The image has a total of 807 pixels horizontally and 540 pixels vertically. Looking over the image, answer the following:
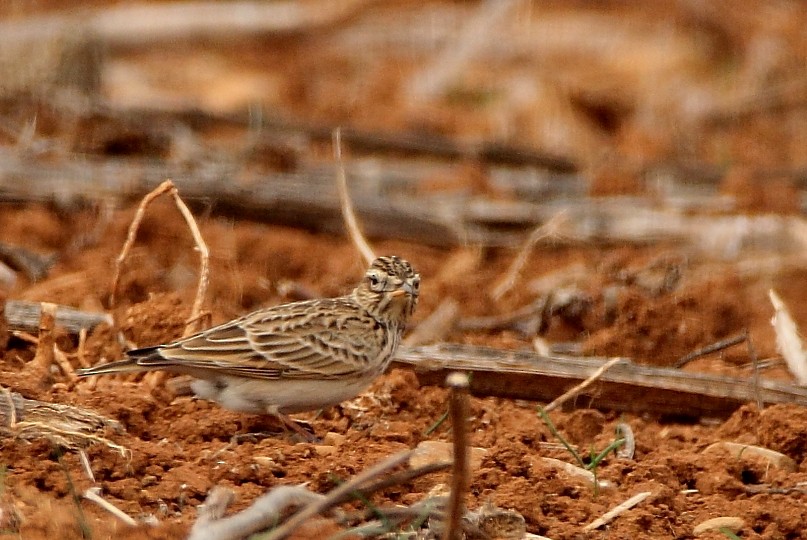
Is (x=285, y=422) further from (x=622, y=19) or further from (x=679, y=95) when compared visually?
(x=622, y=19)

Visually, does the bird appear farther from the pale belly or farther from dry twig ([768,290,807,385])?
dry twig ([768,290,807,385])

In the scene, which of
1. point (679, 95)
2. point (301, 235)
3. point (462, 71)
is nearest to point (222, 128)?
point (301, 235)

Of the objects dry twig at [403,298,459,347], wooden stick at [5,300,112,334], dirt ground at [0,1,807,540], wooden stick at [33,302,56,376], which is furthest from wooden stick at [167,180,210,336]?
dry twig at [403,298,459,347]

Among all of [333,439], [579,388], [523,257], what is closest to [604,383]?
[579,388]

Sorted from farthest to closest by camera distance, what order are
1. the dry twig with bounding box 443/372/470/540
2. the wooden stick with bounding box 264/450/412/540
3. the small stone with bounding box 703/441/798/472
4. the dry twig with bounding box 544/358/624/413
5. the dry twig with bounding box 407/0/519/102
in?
the dry twig with bounding box 407/0/519/102 → the dry twig with bounding box 544/358/624/413 → the small stone with bounding box 703/441/798/472 → the wooden stick with bounding box 264/450/412/540 → the dry twig with bounding box 443/372/470/540

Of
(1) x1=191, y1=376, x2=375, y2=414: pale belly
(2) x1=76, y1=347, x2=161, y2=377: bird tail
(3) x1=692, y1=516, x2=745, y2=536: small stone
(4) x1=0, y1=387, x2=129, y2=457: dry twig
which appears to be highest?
(2) x1=76, y1=347, x2=161, y2=377: bird tail

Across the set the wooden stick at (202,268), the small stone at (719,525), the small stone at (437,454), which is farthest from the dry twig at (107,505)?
the small stone at (719,525)

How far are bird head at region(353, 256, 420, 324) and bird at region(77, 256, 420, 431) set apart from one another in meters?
0.16

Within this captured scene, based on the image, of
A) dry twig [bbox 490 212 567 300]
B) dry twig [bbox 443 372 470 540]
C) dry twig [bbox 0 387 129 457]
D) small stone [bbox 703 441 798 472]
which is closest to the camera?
dry twig [bbox 443 372 470 540]

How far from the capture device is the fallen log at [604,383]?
6.32m

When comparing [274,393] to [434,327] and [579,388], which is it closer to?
[579,388]

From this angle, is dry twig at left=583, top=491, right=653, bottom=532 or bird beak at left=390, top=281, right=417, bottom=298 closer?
dry twig at left=583, top=491, right=653, bottom=532

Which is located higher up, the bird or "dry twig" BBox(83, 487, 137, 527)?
the bird

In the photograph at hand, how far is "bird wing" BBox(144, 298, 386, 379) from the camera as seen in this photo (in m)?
5.43
